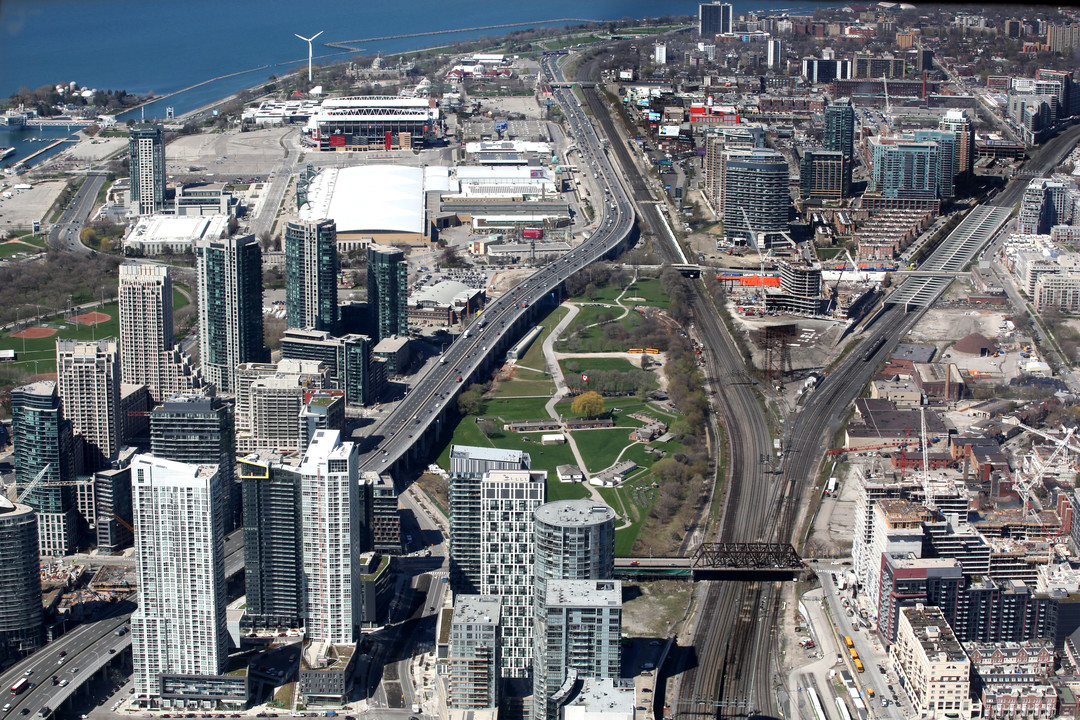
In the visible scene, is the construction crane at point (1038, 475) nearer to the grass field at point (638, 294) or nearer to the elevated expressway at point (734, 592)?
the elevated expressway at point (734, 592)

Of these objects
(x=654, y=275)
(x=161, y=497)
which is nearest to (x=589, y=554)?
(x=161, y=497)

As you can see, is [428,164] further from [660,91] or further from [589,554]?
[589,554]

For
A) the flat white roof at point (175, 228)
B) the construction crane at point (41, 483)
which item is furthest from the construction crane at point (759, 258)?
the construction crane at point (41, 483)

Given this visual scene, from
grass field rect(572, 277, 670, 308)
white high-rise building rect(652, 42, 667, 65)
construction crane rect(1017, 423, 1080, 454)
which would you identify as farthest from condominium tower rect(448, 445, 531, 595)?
white high-rise building rect(652, 42, 667, 65)

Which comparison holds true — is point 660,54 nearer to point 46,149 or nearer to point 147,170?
point 46,149

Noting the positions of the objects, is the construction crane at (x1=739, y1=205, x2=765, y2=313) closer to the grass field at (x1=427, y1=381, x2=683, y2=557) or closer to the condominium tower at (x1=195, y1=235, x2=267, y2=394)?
the grass field at (x1=427, y1=381, x2=683, y2=557)

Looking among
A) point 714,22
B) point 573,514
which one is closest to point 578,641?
point 573,514
